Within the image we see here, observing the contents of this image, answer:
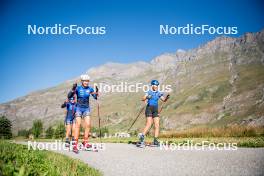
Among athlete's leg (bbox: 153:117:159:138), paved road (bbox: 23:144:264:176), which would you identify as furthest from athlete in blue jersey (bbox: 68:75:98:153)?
athlete's leg (bbox: 153:117:159:138)

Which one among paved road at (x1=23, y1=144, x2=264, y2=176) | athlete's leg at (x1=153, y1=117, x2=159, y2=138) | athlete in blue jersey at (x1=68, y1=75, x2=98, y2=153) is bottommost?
paved road at (x1=23, y1=144, x2=264, y2=176)

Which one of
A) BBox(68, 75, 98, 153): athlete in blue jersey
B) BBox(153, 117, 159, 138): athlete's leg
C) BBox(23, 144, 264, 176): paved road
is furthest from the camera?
BBox(153, 117, 159, 138): athlete's leg

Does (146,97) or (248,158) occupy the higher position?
(146,97)

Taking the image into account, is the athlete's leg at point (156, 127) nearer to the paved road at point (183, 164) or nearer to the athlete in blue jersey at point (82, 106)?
the athlete in blue jersey at point (82, 106)

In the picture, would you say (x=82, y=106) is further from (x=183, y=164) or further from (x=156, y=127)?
(x=183, y=164)

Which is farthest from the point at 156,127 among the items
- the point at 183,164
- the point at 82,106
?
the point at 183,164

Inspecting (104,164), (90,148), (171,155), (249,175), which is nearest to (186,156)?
(171,155)

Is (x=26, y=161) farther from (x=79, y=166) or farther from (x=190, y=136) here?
(x=190, y=136)

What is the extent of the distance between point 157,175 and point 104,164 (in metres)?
2.18

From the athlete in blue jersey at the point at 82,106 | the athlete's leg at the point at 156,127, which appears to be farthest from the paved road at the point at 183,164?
the athlete's leg at the point at 156,127

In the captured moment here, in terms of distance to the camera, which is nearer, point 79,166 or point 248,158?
point 79,166

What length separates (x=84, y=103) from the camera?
12.6 meters

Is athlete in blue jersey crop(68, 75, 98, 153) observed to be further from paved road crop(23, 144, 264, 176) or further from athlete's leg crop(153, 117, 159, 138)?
athlete's leg crop(153, 117, 159, 138)

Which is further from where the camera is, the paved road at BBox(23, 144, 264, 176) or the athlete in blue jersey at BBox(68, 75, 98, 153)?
the athlete in blue jersey at BBox(68, 75, 98, 153)
